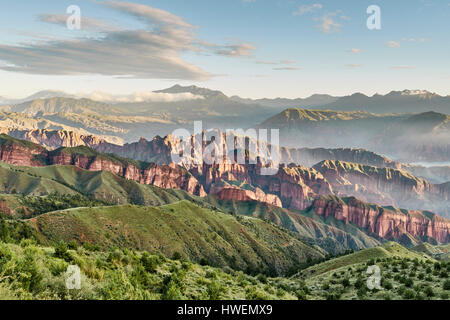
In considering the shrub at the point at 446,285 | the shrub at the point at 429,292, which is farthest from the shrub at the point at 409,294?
the shrub at the point at 446,285

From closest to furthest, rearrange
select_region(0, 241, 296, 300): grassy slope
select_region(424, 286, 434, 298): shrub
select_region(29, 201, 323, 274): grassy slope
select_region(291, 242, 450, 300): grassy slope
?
1. select_region(0, 241, 296, 300): grassy slope
2. select_region(424, 286, 434, 298): shrub
3. select_region(291, 242, 450, 300): grassy slope
4. select_region(29, 201, 323, 274): grassy slope

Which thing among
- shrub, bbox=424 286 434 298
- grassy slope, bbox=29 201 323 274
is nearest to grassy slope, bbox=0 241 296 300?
shrub, bbox=424 286 434 298

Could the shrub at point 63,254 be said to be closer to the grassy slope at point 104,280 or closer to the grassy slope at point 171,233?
the grassy slope at point 104,280

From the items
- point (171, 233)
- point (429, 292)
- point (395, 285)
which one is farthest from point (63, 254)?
point (171, 233)

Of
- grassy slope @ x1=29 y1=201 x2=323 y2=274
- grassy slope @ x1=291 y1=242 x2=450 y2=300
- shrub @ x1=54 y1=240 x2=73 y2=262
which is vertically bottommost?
grassy slope @ x1=29 y1=201 x2=323 y2=274

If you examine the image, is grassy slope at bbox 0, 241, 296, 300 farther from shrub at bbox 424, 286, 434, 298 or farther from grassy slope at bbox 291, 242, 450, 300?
shrub at bbox 424, 286, 434, 298

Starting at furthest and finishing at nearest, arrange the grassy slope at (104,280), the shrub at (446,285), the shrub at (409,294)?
1. the shrub at (446,285)
2. the shrub at (409,294)
3. the grassy slope at (104,280)

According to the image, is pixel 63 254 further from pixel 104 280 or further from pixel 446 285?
pixel 446 285
